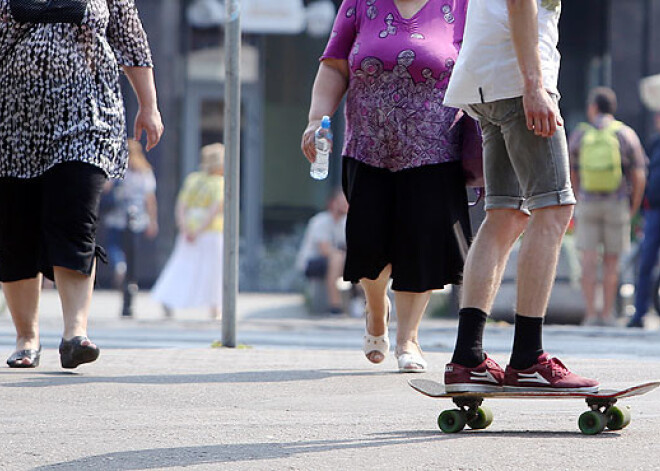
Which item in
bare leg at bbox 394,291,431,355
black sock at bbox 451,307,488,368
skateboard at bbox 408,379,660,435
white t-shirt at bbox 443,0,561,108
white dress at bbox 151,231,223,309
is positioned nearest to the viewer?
skateboard at bbox 408,379,660,435

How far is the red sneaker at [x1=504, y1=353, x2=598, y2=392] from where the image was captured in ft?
14.3

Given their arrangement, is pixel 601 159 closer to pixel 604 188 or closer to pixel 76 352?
pixel 604 188

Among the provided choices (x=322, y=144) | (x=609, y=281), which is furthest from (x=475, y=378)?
(x=609, y=281)

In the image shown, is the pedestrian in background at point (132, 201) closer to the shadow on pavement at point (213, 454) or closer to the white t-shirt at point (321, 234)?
the white t-shirt at point (321, 234)

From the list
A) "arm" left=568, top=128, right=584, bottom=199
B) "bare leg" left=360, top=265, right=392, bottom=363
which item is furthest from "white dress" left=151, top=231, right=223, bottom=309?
"bare leg" left=360, top=265, right=392, bottom=363

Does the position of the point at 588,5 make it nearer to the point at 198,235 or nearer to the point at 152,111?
the point at 198,235

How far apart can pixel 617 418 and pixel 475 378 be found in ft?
1.47

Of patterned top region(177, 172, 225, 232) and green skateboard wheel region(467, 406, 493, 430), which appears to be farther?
patterned top region(177, 172, 225, 232)

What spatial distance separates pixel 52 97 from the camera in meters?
5.83

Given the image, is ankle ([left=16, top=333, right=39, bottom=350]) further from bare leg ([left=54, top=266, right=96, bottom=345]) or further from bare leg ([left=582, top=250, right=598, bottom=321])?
bare leg ([left=582, top=250, right=598, bottom=321])

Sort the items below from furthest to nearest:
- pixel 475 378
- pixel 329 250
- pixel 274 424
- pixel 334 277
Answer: pixel 329 250, pixel 334 277, pixel 274 424, pixel 475 378

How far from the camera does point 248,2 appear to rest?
60.6 feet

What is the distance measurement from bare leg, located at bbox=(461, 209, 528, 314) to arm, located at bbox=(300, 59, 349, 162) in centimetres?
141

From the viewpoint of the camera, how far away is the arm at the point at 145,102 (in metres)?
6.08
